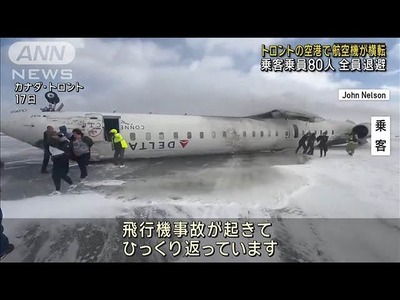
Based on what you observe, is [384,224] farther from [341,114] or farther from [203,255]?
[203,255]

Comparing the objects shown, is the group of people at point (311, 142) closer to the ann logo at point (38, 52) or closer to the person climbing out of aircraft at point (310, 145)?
the person climbing out of aircraft at point (310, 145)

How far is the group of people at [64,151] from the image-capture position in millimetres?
3577

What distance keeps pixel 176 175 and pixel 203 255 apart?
929 mm

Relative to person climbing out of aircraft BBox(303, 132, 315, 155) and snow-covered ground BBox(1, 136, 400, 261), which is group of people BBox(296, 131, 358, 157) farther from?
snow-covered ground BBox(1, 136, 400, 261)

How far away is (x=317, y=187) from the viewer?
3.70 m

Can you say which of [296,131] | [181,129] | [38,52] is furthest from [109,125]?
[296,131]

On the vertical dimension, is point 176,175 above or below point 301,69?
below

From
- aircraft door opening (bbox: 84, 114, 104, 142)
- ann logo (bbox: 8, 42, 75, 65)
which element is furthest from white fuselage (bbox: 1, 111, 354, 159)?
ann logo (bbox: 8, 42, 75, 65)

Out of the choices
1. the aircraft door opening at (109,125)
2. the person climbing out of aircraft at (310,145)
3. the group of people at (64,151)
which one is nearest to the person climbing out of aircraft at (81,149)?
the group of people at (64,151)

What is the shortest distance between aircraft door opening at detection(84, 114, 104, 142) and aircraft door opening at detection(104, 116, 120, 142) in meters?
0.04

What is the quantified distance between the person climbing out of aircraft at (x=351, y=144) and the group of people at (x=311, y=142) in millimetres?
243

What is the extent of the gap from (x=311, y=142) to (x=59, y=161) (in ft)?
9.62

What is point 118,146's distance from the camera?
3.73 meters
